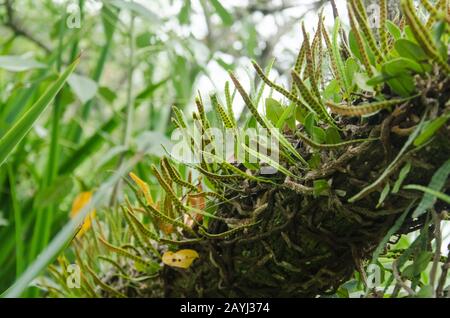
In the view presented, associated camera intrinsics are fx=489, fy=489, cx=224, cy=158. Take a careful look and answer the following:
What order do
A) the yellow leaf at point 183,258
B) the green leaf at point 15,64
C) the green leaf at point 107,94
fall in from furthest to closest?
the green leaf at point 107,94
the green leaf at point 15,64
the yellow leaf at point 183,258

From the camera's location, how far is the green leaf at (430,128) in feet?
0.59

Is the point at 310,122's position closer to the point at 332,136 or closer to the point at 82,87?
the point at 332,136

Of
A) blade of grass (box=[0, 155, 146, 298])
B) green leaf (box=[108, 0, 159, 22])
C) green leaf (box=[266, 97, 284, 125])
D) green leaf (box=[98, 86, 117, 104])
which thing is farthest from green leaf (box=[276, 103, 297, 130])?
green leaf (box=[98, 86, 117, 104])

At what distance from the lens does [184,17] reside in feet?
2.34

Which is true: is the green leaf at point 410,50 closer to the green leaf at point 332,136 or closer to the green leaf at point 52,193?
the green leaf at point 332,136

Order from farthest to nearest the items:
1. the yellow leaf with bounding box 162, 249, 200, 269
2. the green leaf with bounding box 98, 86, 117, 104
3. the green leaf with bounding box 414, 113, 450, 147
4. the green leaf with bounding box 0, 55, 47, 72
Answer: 1. the green leaf with bounding box 98, 86, 117, 104
2. the green leaf with bounding box 0, 55, 47, 72
3. the yellow leaf with bounding box 162, 249, 200, 269
4. the green leaf with bounding box 414, 113, 450, 147

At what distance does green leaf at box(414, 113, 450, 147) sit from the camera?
18cm

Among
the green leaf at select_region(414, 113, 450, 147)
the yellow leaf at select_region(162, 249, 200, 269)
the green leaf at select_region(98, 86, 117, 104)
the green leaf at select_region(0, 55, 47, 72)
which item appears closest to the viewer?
the green leaf at select_region(414, 113, 450, 147)

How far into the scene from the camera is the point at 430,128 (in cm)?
18

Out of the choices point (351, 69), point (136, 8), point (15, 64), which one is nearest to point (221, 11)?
point (136, 8)

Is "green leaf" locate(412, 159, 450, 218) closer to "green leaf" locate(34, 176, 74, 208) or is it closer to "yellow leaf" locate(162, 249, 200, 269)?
"yellow leaf" locate(162, 249, 200, 269)

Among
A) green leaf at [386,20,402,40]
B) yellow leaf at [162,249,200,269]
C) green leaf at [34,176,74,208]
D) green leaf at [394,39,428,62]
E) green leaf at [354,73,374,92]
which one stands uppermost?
green leaf at [34,176,74,208]

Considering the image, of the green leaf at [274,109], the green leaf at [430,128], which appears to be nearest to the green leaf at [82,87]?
the green leaf at [274,109]
